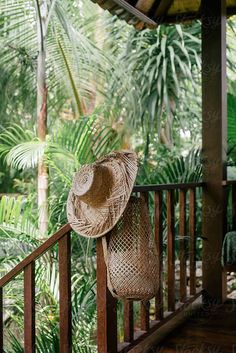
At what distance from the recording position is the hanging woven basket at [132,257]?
1.84 meters

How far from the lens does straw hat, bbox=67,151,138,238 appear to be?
1.81 metres

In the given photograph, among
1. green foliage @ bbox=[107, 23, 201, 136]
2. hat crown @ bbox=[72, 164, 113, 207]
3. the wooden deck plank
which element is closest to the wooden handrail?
hat crown @ bbox=[72, 164, 113, 207]

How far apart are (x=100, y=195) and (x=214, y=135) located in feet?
4.57

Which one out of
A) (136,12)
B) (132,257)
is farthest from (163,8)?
(132,257)

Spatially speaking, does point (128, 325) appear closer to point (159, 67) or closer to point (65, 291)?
point (65, 291)

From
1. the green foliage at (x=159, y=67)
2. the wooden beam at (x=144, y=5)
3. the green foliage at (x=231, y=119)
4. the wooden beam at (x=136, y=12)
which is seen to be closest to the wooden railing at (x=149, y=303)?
the green foliage at (x=231, y=119)

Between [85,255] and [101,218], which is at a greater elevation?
[101,218]

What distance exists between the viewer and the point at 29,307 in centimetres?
197

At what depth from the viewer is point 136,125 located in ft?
18.3

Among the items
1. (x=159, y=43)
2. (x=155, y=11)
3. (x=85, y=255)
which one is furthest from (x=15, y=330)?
(x=159, y=43)

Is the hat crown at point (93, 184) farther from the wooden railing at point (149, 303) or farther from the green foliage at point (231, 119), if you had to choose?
the green foliage at point (231, 119)

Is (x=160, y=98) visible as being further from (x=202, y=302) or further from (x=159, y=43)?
(x=202, y=302)

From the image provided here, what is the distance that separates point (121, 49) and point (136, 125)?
110 centimetres

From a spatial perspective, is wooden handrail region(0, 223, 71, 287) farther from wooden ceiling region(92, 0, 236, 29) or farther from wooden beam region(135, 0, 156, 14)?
wooden beam region(135, 0, 156, 14)
